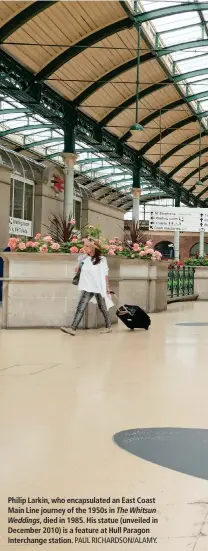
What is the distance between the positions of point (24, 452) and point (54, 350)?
393 centimetres

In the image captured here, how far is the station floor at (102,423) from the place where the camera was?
244 cm

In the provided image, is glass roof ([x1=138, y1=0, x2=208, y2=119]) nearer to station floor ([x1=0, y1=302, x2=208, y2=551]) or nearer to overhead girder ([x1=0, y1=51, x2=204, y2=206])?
overhead girder ([x1=0, y1=51, x2=204, y2=206])

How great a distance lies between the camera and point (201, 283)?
72.0 feet

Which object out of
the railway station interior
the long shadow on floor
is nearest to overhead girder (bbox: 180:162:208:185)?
the railway station interior

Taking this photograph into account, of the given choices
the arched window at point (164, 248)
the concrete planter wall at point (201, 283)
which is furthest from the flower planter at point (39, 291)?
the arched window at point (164, 248)

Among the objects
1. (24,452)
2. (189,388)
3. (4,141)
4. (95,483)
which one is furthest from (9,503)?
(4,141)

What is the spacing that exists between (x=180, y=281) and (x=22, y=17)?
9778 mm

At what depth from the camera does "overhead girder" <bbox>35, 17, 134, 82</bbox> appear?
14.4 m

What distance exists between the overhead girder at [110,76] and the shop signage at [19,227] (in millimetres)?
4047

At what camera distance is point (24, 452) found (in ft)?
10.1

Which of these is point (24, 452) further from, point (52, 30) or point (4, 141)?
point (4, 141)

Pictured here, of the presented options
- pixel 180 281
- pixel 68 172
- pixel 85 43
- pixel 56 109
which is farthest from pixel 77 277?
pixel 180 281

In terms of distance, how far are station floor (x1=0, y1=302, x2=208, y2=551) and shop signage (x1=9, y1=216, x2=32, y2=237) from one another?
307 inches

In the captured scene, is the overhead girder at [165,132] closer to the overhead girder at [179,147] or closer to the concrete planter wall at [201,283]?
the overhead girder at [179,147]
